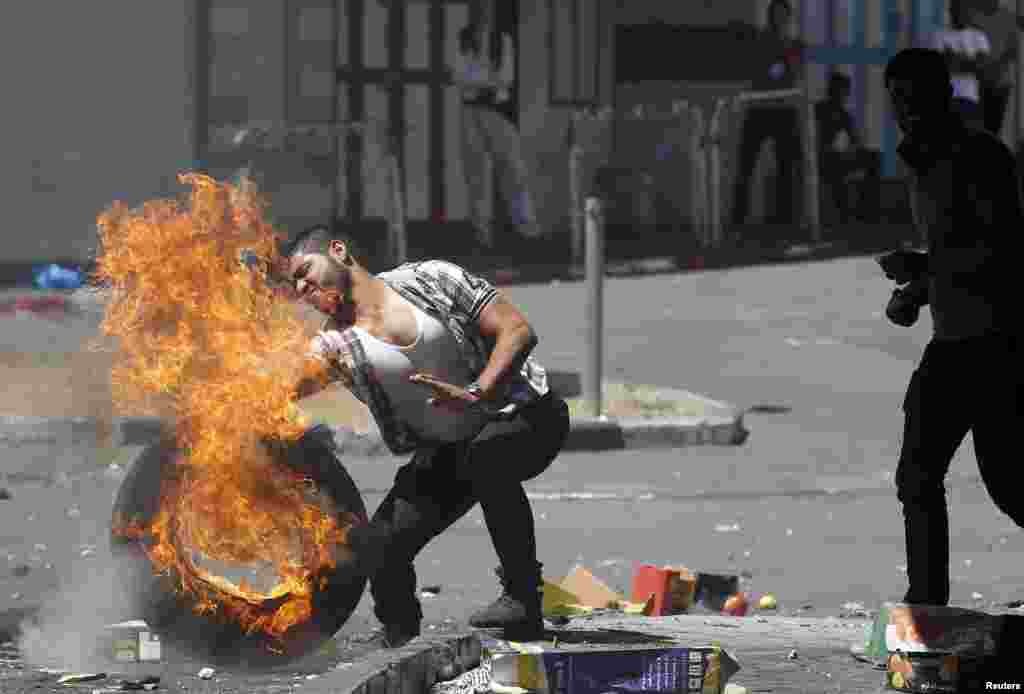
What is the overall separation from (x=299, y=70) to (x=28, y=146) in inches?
130

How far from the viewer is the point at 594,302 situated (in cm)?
1442

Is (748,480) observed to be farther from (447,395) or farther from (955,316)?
(447,395)

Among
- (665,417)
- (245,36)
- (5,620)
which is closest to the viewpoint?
(5,620)

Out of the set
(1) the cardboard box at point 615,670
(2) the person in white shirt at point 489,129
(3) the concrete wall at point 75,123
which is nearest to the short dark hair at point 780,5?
(2) the person in white shirt at point 489,129

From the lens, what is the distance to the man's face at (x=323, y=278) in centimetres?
775

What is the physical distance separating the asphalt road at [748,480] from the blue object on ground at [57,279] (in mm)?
2834

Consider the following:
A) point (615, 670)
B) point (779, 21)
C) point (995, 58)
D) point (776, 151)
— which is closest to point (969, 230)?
point (615, 670)

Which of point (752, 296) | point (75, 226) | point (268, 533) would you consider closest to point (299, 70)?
point (75, 226)

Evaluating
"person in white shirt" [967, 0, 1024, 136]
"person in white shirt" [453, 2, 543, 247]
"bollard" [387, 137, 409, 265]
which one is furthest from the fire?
"person in white shirt" [967, 0, 1024, 136]

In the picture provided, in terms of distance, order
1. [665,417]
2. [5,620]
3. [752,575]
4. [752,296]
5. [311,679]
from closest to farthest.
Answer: [311,679] < [5,620] < [752,575] < [665,417] < [752,296]

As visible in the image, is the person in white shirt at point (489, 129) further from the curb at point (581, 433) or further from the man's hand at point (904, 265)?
the man's hand at point (904, 265)

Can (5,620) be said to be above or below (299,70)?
below

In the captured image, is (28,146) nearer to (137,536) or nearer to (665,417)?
(665,417)

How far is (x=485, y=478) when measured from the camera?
310 inches
